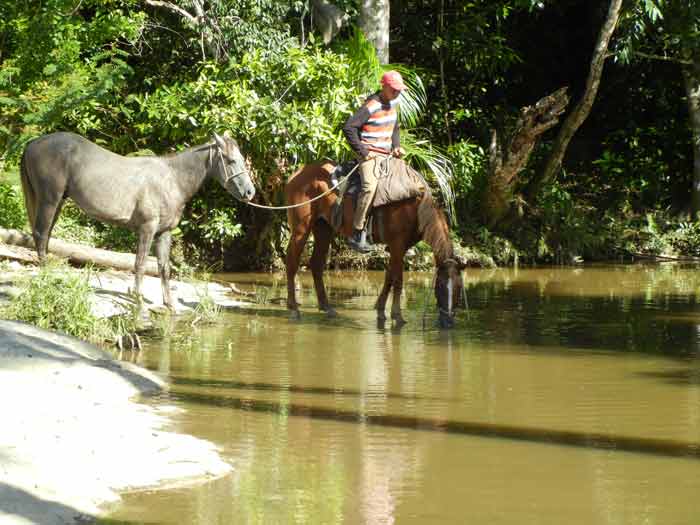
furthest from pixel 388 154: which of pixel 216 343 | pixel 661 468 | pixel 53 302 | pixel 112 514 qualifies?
pixel 112 514

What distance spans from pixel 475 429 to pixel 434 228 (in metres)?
4.80

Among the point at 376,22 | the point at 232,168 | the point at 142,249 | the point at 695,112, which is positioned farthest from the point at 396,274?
the point at 695,112

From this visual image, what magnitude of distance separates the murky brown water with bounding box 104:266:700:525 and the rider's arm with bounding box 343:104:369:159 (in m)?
1.84

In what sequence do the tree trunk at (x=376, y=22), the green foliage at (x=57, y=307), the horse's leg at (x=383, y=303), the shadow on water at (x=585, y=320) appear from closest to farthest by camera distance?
the green foliage at (x=57, y=307) < the shadow on water at (x=585, y=320) < the horse's leg at (x=383, y=303) < the tree trunk at (x=376, y=22)

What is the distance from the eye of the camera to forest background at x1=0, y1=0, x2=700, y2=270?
16250 millimetres

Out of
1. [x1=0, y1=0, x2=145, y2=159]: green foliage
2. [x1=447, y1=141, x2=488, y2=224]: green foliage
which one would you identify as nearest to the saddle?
[x1=0, y1=0, x2=145, y2=159]: green foliage

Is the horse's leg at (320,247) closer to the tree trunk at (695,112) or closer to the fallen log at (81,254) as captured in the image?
the fallen log at (81,254)

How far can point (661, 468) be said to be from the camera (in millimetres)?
6320

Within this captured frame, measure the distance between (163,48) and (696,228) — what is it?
33.6 ft

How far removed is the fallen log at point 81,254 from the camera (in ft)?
45.0

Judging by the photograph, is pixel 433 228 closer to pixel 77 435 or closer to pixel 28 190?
pixel 28 190

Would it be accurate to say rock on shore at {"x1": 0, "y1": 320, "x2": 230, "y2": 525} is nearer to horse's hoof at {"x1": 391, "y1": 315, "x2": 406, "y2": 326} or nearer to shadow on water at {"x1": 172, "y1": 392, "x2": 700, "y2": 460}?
shadow on water at {"x1": 172, "y1": 392, "x2": 700, "y2": 460}

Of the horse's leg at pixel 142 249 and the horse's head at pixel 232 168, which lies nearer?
the horse's leg at pixel 142 249

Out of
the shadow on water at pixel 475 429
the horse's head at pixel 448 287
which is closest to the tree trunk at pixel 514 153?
the horse's head at pixel 448 287
